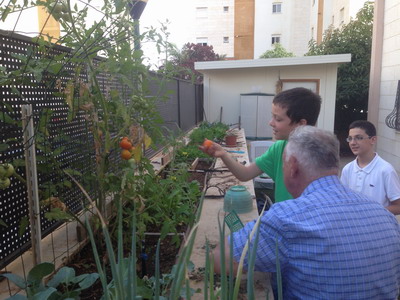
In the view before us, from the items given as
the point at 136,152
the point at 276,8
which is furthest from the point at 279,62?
the point at 276,8

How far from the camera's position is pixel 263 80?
1162 centimetres

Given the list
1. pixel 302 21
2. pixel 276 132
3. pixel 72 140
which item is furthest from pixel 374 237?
pixel 302 21

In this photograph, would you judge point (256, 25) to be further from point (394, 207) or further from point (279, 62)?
point (394, 207)

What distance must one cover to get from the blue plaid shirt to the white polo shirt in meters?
1.50

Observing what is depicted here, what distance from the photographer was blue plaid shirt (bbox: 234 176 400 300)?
141 cm

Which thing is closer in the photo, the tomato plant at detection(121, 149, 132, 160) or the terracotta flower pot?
the tomato plant at detection(121, 149, 132, 160)

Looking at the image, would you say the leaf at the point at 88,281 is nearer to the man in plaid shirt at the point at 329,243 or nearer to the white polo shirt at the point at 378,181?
the man in plaid shirt at the point at 329,243

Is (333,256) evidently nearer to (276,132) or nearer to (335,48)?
(276,132)

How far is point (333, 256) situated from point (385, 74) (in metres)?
7.46

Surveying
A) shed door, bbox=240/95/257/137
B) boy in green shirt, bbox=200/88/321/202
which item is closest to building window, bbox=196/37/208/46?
shed door, bbox=240/95/257/137

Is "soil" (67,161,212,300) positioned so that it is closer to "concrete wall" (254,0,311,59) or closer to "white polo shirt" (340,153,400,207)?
"white polo shirt" (340,153,400,207)

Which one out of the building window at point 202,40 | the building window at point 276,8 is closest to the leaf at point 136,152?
the building window at point 276,8

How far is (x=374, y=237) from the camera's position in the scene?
1.46 meters

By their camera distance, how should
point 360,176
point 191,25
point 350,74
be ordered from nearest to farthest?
point 360,176, point 350,74, point 191,25
